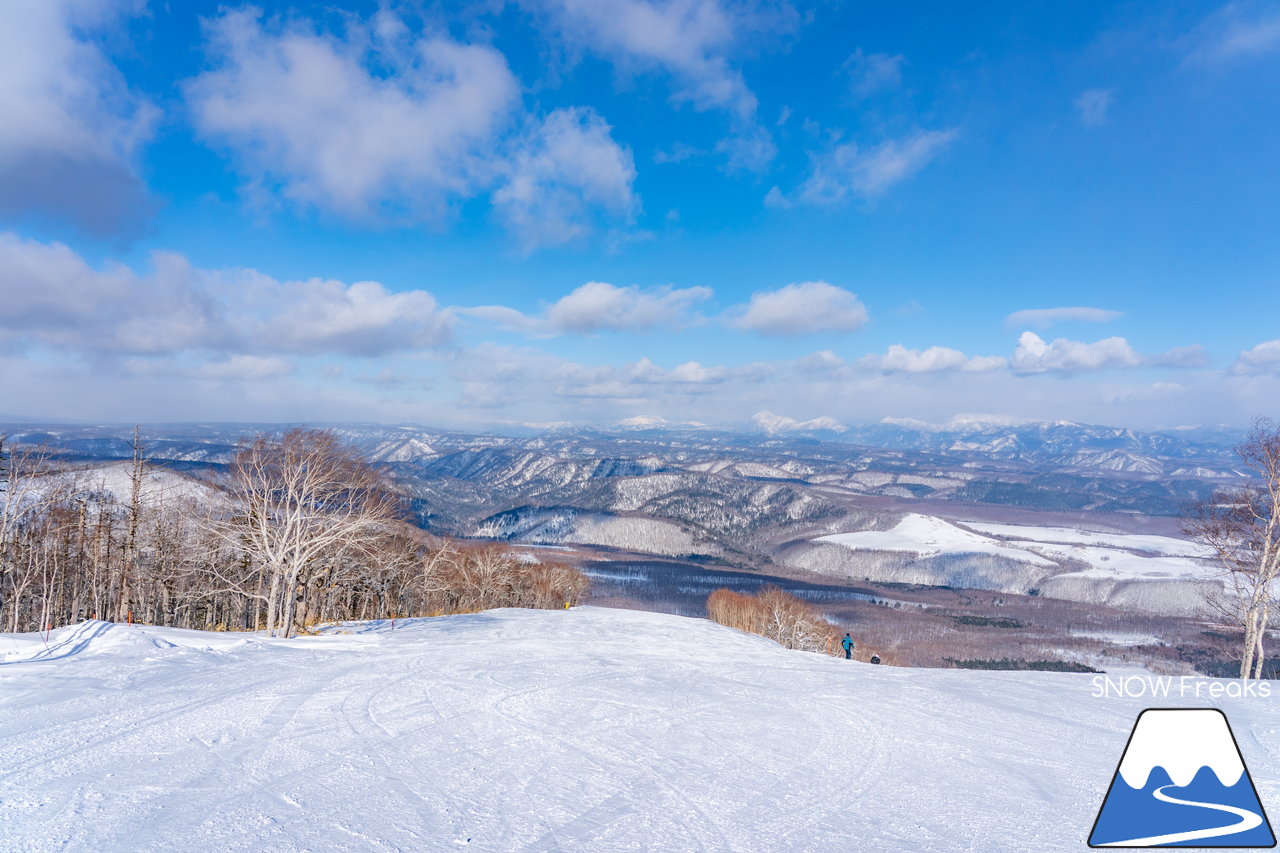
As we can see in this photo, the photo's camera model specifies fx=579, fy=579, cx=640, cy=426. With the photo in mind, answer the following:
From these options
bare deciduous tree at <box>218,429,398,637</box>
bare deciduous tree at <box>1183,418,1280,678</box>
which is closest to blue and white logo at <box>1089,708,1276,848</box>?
bare deciduous tree at <box>1183,418,1280,678</box>

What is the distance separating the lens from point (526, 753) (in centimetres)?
847

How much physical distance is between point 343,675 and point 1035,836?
12646 millimetres

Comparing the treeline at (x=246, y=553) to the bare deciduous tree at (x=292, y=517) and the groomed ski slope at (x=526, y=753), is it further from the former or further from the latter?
the groomed ski slope at (x=526, y=753)

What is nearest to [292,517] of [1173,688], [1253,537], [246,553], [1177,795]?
[246,553]

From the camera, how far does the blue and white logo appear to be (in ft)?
18.8

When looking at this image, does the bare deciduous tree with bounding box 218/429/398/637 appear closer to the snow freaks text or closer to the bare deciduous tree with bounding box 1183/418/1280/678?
the snow freaks text

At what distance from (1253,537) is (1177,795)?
75.5 feet

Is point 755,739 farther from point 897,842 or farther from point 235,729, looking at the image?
point 235,729

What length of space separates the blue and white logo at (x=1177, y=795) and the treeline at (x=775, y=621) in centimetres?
4733

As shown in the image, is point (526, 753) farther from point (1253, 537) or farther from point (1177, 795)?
point (1253, 537)

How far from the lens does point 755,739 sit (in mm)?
9703

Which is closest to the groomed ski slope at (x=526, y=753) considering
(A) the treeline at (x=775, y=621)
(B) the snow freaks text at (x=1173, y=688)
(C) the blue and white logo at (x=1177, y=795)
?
(B) the snow freaks text at (x=1173, y=688)

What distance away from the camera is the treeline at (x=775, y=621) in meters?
59.9

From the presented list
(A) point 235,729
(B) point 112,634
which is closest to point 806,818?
(A) point 235,729
